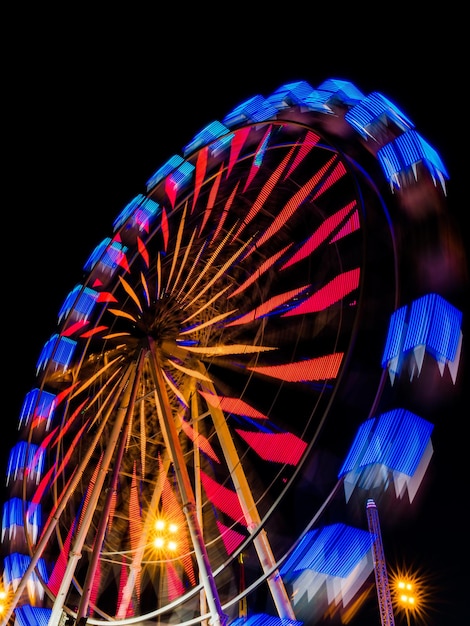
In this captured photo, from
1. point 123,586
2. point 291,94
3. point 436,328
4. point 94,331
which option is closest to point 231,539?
point 123,586

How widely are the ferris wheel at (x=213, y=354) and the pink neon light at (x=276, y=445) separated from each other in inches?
1.5

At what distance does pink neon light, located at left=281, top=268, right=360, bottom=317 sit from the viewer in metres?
7.71

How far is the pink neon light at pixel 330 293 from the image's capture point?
7707 mm

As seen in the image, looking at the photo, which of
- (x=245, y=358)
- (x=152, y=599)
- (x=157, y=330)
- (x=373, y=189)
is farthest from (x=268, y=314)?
(x=152, y=599)

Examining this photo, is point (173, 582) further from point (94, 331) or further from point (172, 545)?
point (94, 331)

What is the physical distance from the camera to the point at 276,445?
27.1 feet

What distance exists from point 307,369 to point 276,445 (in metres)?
1.19

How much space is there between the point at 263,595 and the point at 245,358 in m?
3.67

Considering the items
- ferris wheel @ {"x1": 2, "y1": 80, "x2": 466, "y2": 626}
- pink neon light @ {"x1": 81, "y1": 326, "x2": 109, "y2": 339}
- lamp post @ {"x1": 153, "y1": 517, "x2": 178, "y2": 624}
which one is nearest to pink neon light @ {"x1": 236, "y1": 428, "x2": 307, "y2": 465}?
ferris wheel @ {"x1": 2, "y1": 80, "x2": 466, "y2": 626}

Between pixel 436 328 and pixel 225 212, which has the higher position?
pixel 225 212

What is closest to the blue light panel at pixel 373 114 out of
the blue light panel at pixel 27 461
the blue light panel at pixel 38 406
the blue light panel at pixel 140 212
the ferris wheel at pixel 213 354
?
the ferris wheel at pixel 213 354

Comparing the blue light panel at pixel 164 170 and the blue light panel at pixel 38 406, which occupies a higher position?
the blue light panel at pixel 164 170

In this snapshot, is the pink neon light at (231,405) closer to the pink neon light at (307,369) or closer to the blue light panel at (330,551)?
the pink neon light at (307,369)

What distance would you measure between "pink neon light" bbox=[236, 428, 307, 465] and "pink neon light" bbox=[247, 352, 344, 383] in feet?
2.68
